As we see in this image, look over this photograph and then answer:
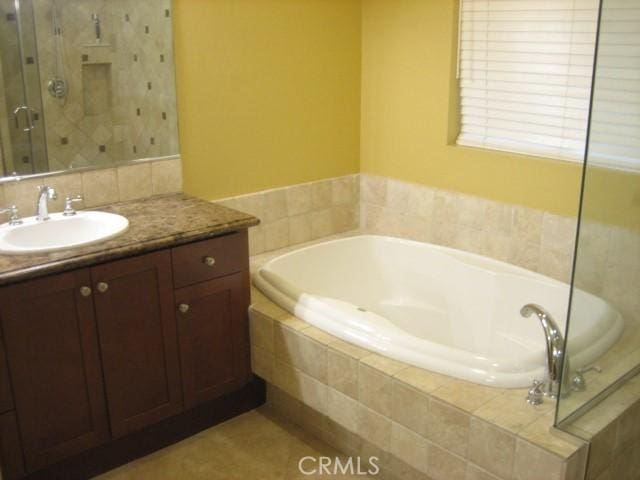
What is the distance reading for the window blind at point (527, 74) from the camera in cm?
289

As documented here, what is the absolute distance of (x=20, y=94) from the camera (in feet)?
8.82

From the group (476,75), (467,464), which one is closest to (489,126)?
(476,75)

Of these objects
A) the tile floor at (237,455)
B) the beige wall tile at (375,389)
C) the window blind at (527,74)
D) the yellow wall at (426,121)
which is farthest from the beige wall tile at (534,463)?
the window blind at (527,74)

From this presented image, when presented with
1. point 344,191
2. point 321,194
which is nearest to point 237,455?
point 321,194

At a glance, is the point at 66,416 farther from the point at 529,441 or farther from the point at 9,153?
the point at 529,441

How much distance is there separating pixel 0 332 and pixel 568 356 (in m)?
1.75

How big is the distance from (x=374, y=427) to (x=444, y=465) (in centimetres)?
30

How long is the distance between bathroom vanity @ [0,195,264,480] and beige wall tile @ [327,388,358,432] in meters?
0.50

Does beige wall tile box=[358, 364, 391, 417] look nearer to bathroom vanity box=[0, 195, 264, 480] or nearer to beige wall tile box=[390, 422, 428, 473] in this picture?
beige wall tile box=[390, 422, 428, 473]

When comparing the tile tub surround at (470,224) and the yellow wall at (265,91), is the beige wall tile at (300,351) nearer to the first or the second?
the yellow wall at (265,91)

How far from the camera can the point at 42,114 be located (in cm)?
276

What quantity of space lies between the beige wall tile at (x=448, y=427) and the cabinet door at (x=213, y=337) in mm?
952

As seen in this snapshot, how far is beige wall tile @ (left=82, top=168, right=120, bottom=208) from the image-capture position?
2928 mm

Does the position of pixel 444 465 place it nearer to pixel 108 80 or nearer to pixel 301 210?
pixel 301 210
